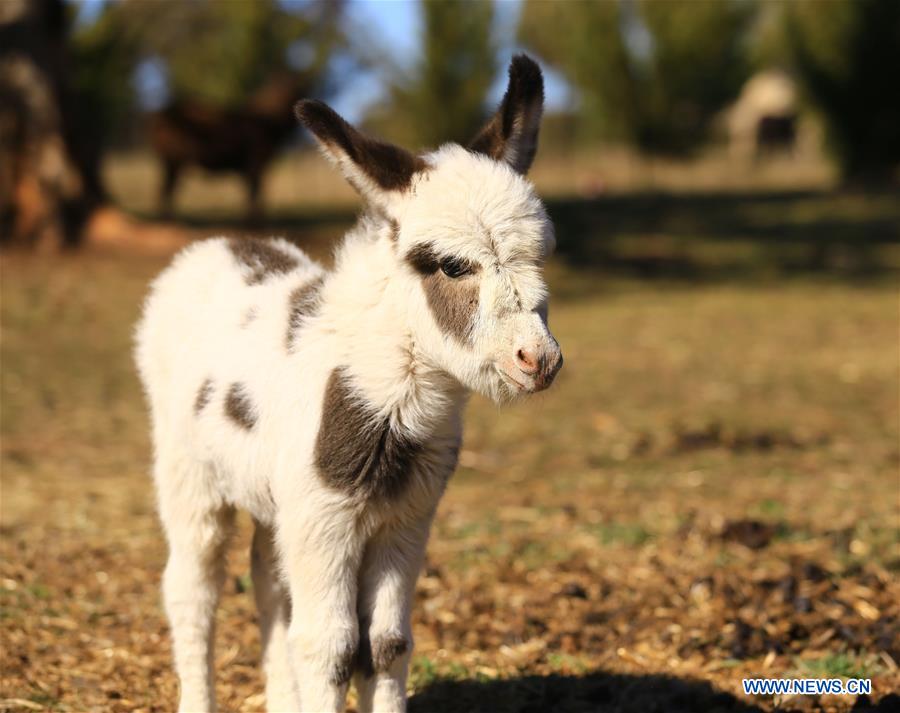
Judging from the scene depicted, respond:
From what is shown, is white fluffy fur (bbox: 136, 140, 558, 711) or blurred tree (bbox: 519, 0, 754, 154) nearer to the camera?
white fluffy fur (bbox: 136, 140, 558, 711)

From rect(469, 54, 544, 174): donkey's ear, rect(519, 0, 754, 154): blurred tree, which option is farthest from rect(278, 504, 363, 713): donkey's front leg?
rect(519, 0, 754, 154): blurred tree

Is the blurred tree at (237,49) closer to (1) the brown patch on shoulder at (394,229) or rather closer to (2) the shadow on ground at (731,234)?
(2) the shadow on ground at (731,234)

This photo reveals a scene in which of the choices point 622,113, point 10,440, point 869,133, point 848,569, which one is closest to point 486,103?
point 622,113

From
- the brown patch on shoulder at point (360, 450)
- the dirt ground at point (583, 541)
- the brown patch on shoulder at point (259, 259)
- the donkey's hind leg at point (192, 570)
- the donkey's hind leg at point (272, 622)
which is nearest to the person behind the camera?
the brown patch on shoulder at point (360, 450)

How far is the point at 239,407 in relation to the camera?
13.9ft

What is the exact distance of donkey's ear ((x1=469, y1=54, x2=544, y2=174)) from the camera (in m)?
4.16

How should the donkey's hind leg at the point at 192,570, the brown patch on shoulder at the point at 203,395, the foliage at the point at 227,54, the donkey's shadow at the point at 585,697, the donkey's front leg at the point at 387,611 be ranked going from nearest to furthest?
1. the donkey's front leg at the point at 387,611
2. the brown patch on shoulder at the point at 203,395
3. the donkey's hind leg at the point at 192,570
4. the donkey's shadow at the point at 585,697
5. the foliage at the point at 227,54

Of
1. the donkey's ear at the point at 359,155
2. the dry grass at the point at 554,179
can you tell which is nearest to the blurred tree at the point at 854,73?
the dry grass at the point at 554,179

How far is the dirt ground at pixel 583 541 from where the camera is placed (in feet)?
17.5

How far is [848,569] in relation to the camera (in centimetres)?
650

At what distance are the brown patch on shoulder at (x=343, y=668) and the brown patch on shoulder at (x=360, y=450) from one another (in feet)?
1.82

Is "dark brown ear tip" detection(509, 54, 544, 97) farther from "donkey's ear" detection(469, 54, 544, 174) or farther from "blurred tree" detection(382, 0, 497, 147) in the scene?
"blurred tree" detection(382, 0, 497, 147)

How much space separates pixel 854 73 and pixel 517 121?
31.0 m

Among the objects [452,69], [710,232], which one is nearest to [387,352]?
[710,232]
